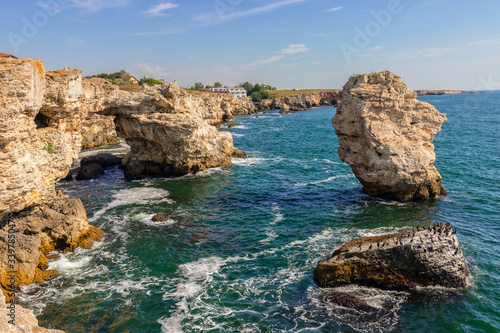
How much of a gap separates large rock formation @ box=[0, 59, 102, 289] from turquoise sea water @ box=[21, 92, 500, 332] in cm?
177

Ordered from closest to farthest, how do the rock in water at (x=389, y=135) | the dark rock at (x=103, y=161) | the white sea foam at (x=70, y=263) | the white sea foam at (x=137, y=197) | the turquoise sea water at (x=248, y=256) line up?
the turquoise sea water at (x=248, y=256) → the white sea foam at (x=70, y=263) → the rock in water at (x=389, y=135) → the white sea foam at (x=137, y=197) → the dark rock at (x=103, y=161)

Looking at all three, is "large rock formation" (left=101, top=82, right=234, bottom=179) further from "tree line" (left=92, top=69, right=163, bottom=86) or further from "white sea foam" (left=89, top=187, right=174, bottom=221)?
"tree line" (left=92, top=69, right=163, bottom=86)

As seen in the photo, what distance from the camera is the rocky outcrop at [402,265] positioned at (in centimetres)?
1783

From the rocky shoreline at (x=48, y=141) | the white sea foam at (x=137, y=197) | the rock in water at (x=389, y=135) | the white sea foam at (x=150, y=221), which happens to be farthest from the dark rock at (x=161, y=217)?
the rock in water at (x=389, y=135)

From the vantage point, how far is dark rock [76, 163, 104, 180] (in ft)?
132

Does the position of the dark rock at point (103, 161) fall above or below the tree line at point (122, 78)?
below

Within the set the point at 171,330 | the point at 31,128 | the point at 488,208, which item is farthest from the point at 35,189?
the point at 488,208

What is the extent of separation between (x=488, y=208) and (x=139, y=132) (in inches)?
1425

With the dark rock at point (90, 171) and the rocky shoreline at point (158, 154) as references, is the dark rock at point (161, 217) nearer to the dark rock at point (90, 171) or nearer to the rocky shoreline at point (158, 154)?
the rocky shoreline at point (158, 154)

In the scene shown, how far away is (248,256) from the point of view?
72.4 feet

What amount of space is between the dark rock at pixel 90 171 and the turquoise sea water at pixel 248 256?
1494 mm

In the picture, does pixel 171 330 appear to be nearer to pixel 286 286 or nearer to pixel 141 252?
pixel 286 286

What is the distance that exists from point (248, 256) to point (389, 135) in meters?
16.6

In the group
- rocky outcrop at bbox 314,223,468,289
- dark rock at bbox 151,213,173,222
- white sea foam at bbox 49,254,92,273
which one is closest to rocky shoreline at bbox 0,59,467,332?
rocky outcrop at bbox 314,223,468,289
